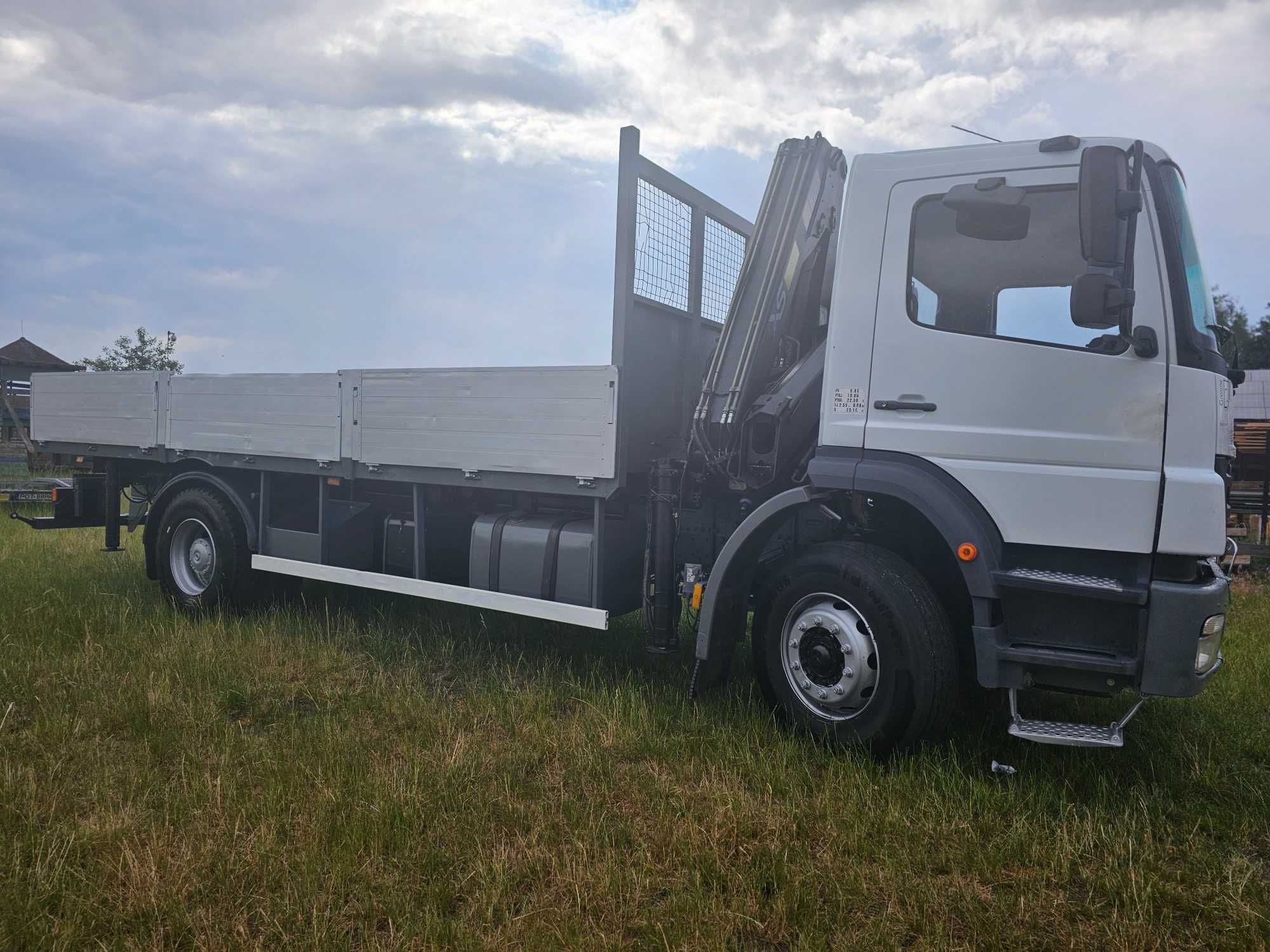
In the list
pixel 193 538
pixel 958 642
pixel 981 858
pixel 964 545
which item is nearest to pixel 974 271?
pixel 964 545

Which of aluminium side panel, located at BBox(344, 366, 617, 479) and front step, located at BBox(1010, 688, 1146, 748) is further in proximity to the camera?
aluminium side panel, located at BBox(344, 366, 617, 479)

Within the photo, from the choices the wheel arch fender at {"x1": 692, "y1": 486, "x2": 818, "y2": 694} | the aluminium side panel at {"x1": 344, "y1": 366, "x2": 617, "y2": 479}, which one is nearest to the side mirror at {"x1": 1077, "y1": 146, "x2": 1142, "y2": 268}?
the wheel arch fender at {"x1": 692, "y1": 486, "x2": 818, "y2": 694}

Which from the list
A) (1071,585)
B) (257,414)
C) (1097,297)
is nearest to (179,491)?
(257,414)

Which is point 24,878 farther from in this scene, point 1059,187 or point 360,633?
point 1059,187

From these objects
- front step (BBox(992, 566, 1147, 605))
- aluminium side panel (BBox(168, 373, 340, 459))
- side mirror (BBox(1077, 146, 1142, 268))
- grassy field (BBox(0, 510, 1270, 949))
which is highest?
side mirror (BBox(1077, 146, 1142, 268))

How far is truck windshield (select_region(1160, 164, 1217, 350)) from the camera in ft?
13.5

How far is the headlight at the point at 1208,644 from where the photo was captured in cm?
389

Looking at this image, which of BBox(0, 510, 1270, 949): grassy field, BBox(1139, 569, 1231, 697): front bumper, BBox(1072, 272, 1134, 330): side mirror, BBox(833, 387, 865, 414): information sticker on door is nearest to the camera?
BBox(0, 510, 1270, 949): grassy field

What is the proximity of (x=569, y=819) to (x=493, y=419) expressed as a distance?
2.70m

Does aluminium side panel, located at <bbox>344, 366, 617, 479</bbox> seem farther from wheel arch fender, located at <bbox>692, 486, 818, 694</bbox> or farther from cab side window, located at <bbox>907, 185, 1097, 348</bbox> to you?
cab side window, located at <bbox>907, 185, 1097, 348</bbox>

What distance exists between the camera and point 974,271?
4383 millimetres

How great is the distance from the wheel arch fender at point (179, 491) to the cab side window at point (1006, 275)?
17.3 feet

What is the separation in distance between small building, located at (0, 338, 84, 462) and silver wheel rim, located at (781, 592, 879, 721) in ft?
60.8

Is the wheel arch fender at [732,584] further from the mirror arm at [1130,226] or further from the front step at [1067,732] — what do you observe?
the mirror arm at [1130,226]
